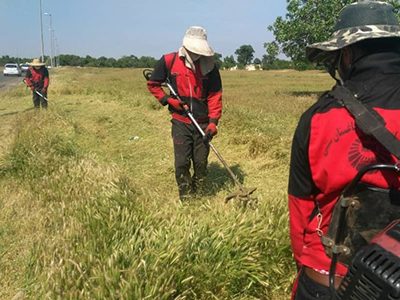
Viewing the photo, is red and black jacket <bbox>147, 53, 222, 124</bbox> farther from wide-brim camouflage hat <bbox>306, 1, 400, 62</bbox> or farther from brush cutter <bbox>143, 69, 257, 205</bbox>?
wide-brim camouflage hat <bbox>306, 1, 400, 62</bbox>

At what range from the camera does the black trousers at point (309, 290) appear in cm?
175

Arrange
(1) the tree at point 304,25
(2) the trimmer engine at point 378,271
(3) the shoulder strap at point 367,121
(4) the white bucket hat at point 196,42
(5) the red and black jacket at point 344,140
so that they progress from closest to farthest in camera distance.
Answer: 1. (2) the trimmer engine at point 378,271
2. (3) the shoulder strap at point 367,121
3. (5) the red and black jacket at point 344,140
4. (4) the white bucket hat at point 196,42
5. (1) the tree at point 304,25

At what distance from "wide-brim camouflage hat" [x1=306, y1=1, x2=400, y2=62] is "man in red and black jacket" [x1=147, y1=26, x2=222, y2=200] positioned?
3576mm

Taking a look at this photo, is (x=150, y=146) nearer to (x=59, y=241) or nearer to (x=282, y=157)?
(x=282, y=157)

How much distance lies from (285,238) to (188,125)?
219cm

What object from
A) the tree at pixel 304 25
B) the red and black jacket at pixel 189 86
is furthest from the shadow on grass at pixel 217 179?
the tree at pixel 304 25

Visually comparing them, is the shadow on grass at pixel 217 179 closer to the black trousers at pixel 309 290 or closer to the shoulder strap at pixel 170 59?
the shoulder strap at pixel 170 59

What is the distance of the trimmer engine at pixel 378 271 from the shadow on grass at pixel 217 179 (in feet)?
13.5

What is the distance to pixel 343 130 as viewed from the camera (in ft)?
5.16

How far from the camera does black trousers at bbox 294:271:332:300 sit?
1.75m

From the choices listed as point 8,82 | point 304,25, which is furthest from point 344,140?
point 8,82

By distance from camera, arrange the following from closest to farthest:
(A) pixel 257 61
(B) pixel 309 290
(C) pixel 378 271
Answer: (C) pixel 378 271
(B) pixel 309 290
(A) pixel 257 61

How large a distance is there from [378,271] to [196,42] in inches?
162

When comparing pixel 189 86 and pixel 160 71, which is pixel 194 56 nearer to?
pixel 189 86
